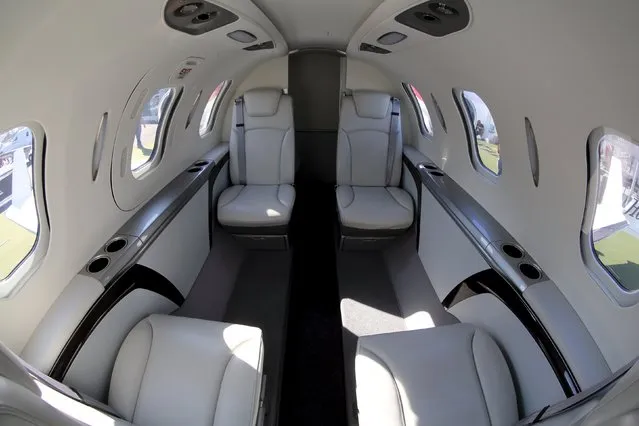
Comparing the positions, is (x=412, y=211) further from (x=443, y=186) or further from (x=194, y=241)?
(x=194, y=241)

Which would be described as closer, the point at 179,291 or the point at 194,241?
the point at 179,291

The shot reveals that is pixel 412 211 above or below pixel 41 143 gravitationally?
below

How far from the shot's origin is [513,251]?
2.14m

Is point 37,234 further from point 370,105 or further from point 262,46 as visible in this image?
point 370,105

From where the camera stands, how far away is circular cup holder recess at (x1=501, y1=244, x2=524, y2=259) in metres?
2.10

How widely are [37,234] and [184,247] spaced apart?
4.35 ft

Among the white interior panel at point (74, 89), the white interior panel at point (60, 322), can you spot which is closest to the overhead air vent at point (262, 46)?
the white interior panel at point (74, 89)

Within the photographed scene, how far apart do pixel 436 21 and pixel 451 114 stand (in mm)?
1315

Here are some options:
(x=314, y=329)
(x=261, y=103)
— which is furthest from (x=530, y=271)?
(x=261, y=103)

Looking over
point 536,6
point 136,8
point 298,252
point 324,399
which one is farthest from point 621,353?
point 298,252

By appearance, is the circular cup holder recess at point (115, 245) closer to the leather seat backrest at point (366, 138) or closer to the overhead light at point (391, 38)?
the overhead light at point (391, 38)

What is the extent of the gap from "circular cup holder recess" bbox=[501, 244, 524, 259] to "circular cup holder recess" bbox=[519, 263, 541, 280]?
0.08m

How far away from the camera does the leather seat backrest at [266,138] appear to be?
423 cm

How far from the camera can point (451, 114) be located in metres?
3.16
